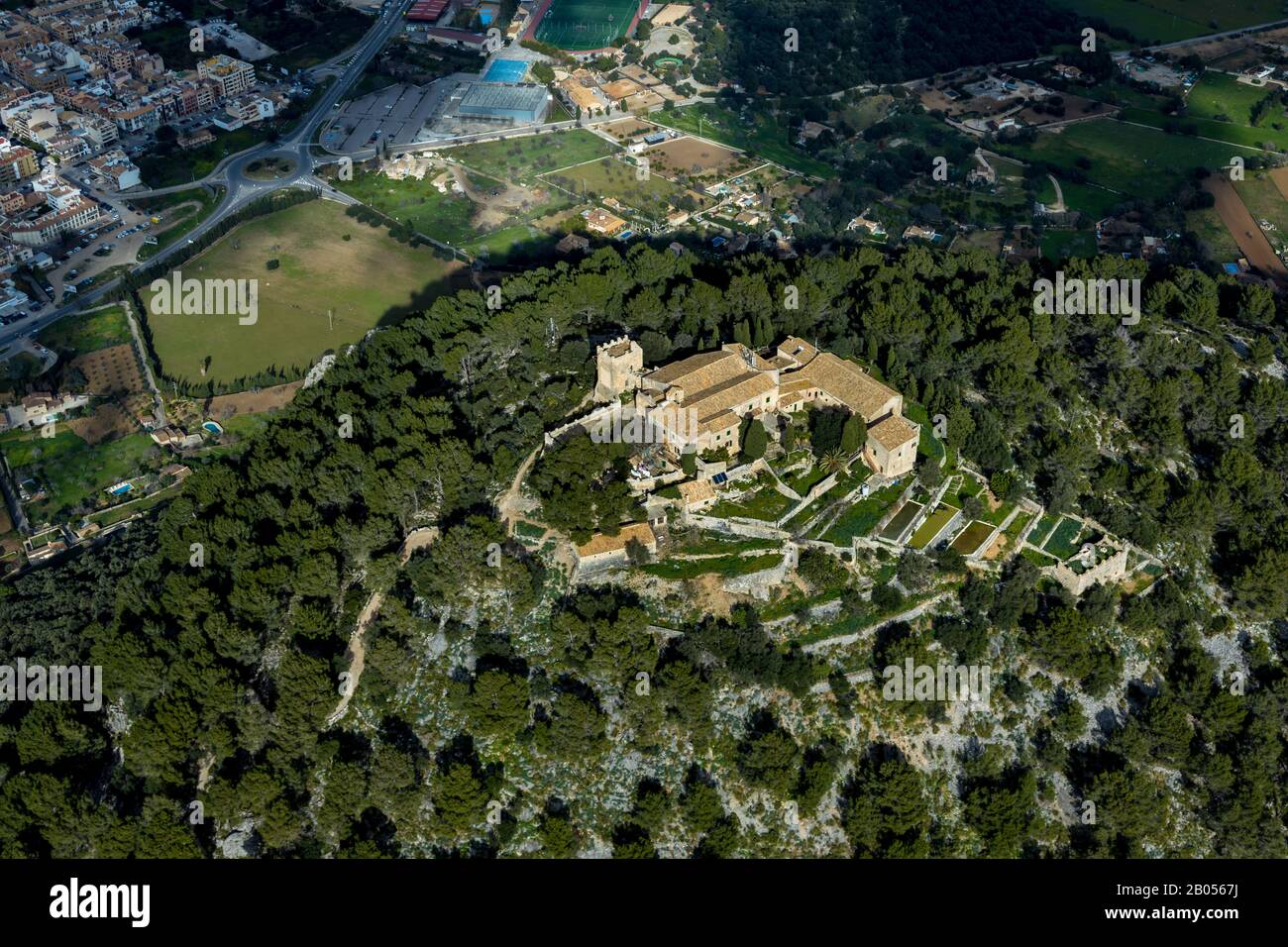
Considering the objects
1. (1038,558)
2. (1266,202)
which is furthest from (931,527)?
(1266,202)

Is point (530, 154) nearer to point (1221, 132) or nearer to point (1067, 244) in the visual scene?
point (1067, 244)

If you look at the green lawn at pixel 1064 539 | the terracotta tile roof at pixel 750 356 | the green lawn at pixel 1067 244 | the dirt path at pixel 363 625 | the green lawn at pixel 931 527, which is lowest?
the dirt path at pixel 363 625

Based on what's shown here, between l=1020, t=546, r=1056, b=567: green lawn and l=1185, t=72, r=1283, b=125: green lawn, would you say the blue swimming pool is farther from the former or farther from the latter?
l=1020, t=546, r=1056, b=567: green lawn

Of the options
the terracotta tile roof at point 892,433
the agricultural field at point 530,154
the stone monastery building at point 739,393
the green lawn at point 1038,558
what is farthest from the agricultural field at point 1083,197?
the green lawn at point 1038,558

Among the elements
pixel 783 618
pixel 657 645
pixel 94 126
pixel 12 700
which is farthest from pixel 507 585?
pixel 94 126

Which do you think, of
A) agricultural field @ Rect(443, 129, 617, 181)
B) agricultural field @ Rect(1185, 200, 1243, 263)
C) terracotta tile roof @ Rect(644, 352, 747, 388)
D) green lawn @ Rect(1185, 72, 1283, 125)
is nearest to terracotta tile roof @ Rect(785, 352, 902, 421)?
terracotta tile roof @ Rect(644, 352, 747, 388)

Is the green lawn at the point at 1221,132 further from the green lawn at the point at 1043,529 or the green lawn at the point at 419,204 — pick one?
the green lawn at the point at 1043,529
